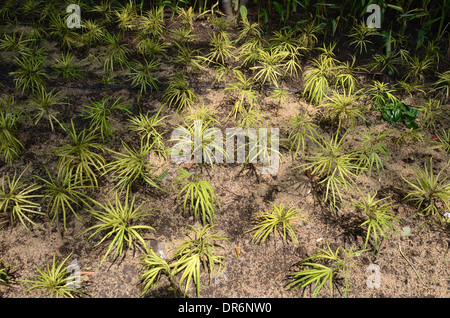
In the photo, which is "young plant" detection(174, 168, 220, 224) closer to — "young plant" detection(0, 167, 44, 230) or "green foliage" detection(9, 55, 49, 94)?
"young plant" detection(0, 167, 44, 230)

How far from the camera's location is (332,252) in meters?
1.66

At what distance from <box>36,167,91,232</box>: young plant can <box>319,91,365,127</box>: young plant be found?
156cm

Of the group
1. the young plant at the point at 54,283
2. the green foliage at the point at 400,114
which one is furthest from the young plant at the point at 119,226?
the green foliage at the point at 400,114

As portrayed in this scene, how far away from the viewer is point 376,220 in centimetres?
174

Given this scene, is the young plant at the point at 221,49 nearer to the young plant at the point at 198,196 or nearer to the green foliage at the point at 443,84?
the young plant at the point at 198,196

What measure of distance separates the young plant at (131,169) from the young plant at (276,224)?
→ 576mm

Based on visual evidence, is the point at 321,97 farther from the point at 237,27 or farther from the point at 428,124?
the point at 237,27

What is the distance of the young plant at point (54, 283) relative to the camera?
1510mm

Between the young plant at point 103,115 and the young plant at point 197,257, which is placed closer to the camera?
the young plant at point 197,257

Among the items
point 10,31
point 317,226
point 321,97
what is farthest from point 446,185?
point 10,31

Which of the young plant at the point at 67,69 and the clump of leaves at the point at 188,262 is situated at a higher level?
the young plant at the point at 67,69

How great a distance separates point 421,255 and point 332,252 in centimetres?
46

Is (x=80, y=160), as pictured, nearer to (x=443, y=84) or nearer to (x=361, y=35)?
(x=361, y=35)

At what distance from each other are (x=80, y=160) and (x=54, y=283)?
690mm
